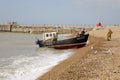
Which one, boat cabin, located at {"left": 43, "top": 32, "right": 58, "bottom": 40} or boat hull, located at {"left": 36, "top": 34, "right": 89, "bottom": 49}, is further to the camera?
boat cabin, located at {"left": 43, "top": 32, "right": 58, "bottom": 40}

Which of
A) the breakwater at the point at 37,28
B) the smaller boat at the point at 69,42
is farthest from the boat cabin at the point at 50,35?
the breakwater at the point at 37,28

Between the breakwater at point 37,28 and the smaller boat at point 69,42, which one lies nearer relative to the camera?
the smaller boat at point 69,42

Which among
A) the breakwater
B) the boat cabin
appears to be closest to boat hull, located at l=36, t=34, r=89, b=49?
the boat cabin

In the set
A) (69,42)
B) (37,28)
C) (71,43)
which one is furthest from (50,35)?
(37,28)

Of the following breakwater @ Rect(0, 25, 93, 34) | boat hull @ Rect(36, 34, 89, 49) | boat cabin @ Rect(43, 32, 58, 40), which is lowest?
breakwater @ Rect(0, 25, 93, 34)

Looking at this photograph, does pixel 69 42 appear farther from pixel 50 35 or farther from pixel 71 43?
pixel 50 35

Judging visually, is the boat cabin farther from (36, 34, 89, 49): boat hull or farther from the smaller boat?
(36, 34, 89, 49): boat hull

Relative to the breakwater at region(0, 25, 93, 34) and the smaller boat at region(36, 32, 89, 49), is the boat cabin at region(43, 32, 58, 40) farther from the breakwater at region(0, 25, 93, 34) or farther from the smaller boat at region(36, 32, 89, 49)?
the breakwater at region(0, 25, 93, 34)

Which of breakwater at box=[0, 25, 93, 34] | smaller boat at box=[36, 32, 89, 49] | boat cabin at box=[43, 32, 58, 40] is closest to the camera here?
smaller boat at box=[36, 32, 89, 49]

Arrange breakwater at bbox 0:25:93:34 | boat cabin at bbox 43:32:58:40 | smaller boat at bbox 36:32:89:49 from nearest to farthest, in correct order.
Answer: smaller boat at bbox 36:32:89:49, boat cabin at bbox 43:32:58:40, breakwater at bbox 0:25:93:34

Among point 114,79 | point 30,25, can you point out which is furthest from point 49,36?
point 30,25

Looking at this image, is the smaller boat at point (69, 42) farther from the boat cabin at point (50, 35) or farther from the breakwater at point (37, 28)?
the breakwater at point (37, 28)

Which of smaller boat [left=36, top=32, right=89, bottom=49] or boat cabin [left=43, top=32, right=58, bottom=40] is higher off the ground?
boat cabin [left=43, top=32, right=58, bottom=40]

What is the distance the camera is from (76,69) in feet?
48.3
